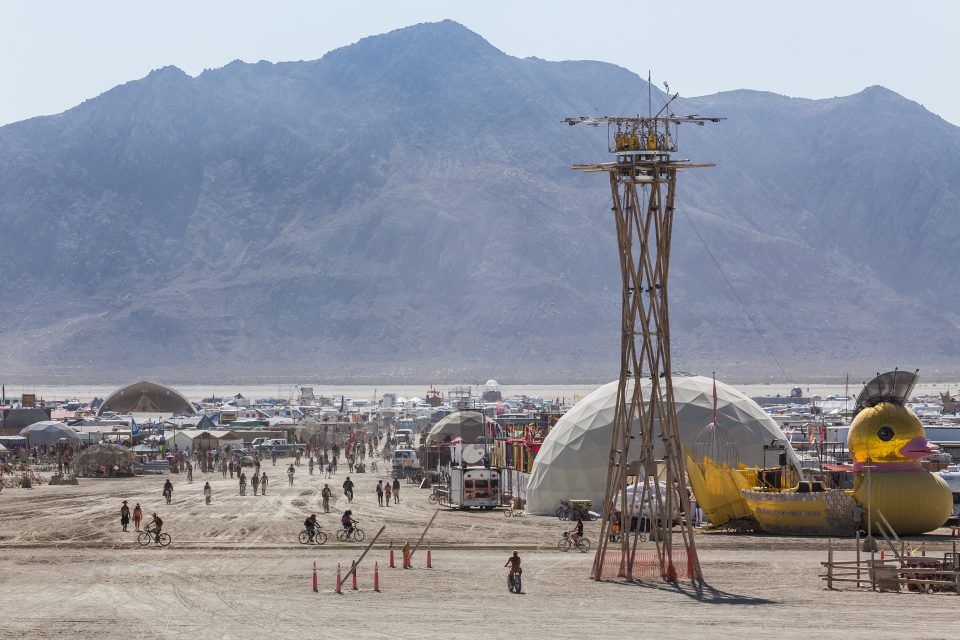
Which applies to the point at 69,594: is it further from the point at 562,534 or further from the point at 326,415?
the point at 326,415

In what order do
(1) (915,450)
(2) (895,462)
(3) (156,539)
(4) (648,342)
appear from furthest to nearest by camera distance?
(3) (156,539) < (2) (895,462) < (1) (915,450) < (4) (648,342)

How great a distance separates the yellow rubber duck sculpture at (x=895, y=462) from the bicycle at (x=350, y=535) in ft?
41.8

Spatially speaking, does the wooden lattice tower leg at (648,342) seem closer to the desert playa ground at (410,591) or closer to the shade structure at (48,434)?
the desert playa ground at (410,591)

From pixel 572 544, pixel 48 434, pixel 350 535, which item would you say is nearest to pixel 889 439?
pixel 572 544

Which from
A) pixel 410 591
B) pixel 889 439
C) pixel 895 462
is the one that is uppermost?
pixel 889 439

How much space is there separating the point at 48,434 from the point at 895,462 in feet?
201

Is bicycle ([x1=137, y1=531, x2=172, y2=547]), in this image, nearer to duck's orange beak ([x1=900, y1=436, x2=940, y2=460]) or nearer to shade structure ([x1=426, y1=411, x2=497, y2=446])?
duck's orange beak ([x1=900, y1=436, x2=940, y2=460])

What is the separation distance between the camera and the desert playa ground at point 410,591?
2770 centimetres

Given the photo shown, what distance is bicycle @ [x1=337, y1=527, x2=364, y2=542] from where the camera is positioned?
140ft

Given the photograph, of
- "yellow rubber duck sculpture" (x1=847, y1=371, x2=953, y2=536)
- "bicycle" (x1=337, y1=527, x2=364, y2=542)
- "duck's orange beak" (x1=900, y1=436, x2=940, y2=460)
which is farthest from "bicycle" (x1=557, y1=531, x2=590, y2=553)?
Result: "duck's orange beak" (x1=900, y1=436, x2=940, y2=460)

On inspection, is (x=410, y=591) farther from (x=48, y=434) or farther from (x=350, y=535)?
(x=48, y=434)

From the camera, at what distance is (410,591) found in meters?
32.4

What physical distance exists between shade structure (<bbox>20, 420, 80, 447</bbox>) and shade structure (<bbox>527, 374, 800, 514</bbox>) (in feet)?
155

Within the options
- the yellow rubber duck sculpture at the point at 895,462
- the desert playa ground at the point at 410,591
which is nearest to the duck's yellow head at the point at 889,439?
the yellow rubber duck sculpture at the point at 895,462
